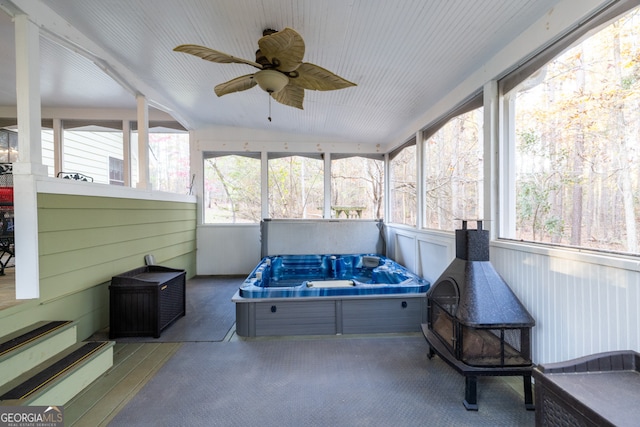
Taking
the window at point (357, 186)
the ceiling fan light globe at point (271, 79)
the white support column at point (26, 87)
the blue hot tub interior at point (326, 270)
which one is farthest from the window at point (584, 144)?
the white support column at point (26, 87)

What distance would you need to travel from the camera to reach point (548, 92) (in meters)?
1.70

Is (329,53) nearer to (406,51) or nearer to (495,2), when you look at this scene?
(406,51)

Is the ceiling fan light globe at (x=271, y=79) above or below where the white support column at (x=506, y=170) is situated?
above

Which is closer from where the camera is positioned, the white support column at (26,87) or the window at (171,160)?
the white support column at (26,87)

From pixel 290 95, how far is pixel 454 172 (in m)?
1.90

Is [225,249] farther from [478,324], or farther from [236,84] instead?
[478,324]

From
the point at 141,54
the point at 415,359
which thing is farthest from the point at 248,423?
the point at 141,54

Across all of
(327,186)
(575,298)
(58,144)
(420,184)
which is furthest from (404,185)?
(58,144)

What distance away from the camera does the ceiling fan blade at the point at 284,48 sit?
1.43 metres

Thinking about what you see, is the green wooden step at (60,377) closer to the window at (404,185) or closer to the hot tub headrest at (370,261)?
the hot tub headrest at (370,261)
